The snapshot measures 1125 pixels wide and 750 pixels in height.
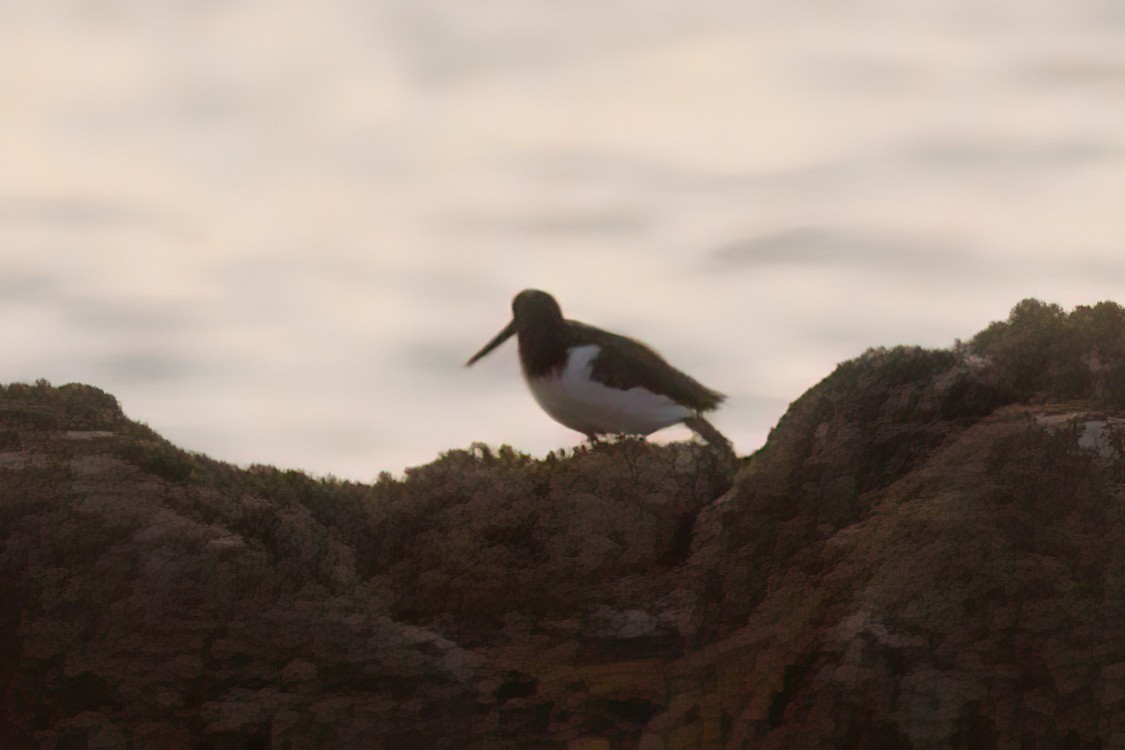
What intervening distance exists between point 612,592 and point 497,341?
5.34 meters

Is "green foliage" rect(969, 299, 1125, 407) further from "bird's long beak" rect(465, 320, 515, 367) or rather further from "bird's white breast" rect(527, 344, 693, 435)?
"bird's long beak" rect(465, 320, 515, 367)

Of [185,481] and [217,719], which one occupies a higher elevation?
[185,481]

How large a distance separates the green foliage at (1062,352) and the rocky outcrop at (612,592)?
0.14 metres

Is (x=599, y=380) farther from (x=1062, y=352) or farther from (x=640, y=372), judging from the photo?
(x=1062, y=352)

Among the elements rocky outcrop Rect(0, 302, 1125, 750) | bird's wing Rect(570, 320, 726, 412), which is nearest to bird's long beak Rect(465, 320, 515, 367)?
bird's wing Rect(570, 320, 726, 412)

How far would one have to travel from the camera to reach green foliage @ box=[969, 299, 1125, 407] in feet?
24.6

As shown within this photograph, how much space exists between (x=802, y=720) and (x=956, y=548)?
4.30 ft

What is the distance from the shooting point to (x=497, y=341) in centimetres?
1135

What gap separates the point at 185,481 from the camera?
6.86m

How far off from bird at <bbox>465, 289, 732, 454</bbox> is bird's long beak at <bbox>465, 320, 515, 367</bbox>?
16.5 inches

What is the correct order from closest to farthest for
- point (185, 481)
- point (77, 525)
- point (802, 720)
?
point (802, 720) < point (77, 525) < point (185, 481)

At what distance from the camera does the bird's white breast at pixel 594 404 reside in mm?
9773

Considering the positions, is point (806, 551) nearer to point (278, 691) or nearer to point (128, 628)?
point (278, 691)

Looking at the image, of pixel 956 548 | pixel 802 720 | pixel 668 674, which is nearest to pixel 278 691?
pixel 668 674
